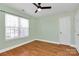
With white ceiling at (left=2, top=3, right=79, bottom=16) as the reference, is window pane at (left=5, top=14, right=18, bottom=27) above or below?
below

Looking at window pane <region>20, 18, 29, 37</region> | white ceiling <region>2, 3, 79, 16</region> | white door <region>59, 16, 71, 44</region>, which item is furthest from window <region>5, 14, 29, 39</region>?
white door <region>59, 16, 71, 44</region>

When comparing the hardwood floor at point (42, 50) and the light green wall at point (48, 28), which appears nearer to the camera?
the hardwood floor at point (42, 50)

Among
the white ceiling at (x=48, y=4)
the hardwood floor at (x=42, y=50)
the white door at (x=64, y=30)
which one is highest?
the white ceiling at (x=48, y=4)

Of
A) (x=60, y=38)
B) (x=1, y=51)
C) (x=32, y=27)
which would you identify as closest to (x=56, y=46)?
(x=60, y=38)

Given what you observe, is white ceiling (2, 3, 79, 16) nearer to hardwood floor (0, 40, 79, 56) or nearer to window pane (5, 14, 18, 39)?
window pane (5, 14, 18, 39)

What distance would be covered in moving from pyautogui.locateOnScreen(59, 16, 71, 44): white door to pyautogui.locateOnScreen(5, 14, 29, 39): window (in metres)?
0.47

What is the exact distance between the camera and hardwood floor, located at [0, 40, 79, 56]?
3.46ft

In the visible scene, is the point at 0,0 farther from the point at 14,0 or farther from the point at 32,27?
the point at 32,27

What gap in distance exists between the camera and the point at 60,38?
1.15 m

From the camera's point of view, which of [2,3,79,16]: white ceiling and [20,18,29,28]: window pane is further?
[20,18,29,28]: window pane

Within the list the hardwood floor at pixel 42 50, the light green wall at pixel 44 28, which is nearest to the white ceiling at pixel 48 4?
the light green wall at pixel 44 28

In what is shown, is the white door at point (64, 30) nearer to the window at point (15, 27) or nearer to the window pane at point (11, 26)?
the window at point (15, 27)

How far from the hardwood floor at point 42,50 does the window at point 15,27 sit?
0.17 m

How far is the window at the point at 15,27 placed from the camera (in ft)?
3.48
